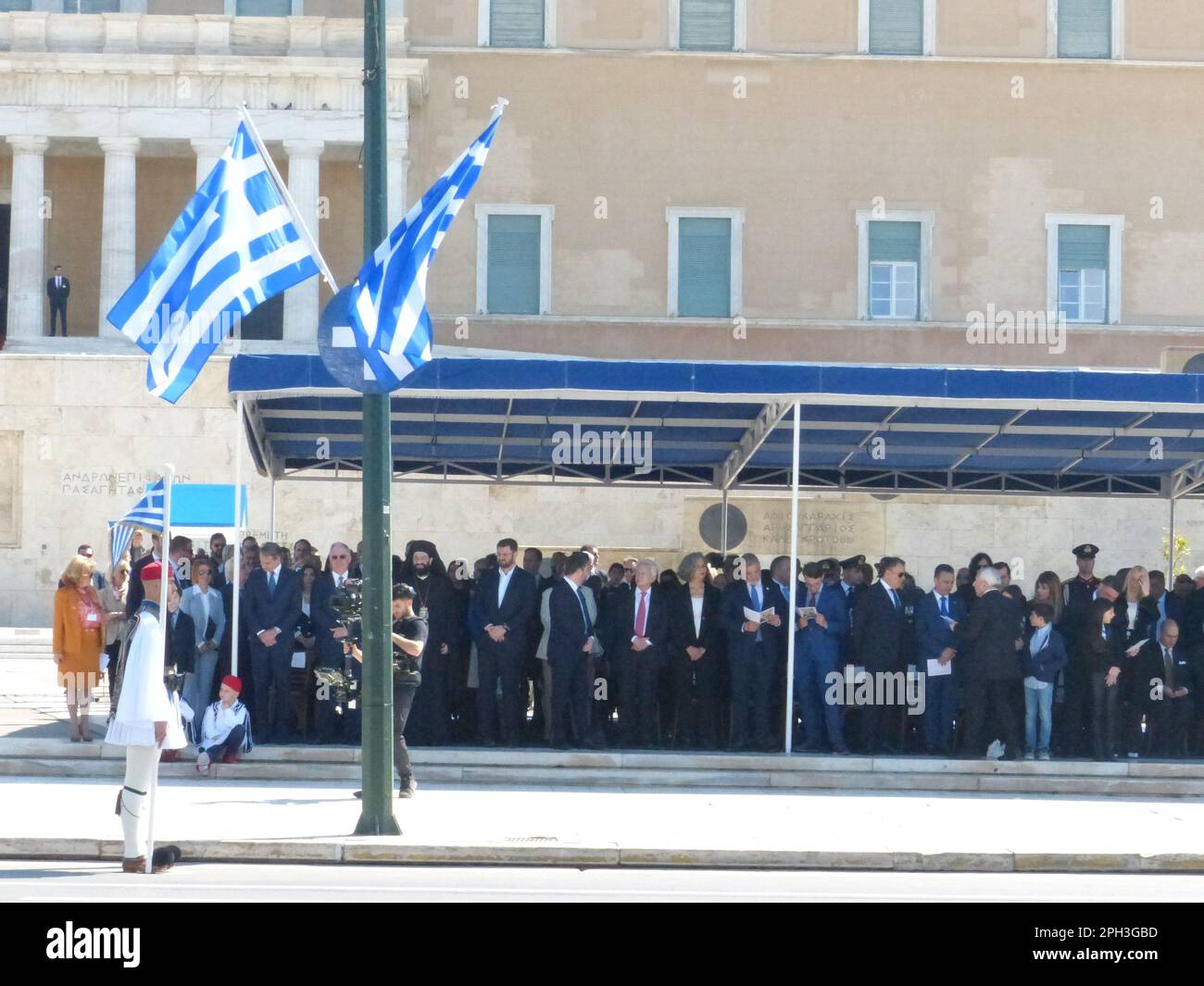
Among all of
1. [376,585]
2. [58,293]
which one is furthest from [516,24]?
[376,585]

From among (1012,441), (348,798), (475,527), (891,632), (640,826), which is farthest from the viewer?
(475,527)

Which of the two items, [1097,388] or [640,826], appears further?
[1097,388]

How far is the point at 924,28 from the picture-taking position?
44.7m

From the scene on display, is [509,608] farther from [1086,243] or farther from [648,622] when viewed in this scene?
[1086,243]

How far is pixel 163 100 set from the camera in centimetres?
4262

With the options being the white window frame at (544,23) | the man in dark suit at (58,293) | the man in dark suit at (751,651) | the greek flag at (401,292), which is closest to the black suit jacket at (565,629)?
the man in dark suit at (751,651)

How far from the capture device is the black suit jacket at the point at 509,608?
1773 centimetres

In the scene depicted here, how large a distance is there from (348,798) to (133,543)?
23.1 feet

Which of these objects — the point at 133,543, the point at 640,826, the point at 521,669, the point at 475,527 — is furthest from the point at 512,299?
the point at 640,826

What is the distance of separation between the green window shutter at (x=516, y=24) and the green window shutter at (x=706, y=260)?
5.41 m

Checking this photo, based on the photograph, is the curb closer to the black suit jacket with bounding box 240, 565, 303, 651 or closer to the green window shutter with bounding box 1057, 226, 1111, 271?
the black suit jacket with bounding box 240, 565, 303, 651

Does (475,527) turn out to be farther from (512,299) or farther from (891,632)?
(891,632)

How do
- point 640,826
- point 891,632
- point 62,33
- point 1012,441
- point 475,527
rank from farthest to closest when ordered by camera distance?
point 62,33 → point 475,527 → point 1012,441 → point 891,632 → point 640,826

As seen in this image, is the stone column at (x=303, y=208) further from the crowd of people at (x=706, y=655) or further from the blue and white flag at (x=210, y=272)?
the blue and white flag at (x=210, y=272)
